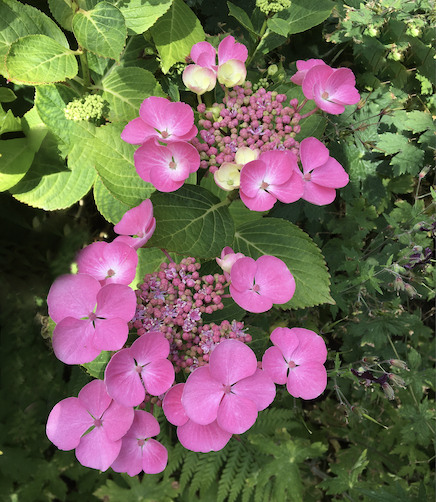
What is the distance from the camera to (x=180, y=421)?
2.43 feet

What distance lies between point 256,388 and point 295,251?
0.44 m

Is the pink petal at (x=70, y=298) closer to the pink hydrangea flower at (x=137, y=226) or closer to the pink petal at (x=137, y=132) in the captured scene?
the pink hydrangea flower at (x=137, y=226)

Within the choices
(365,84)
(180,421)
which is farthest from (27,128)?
(365,84)

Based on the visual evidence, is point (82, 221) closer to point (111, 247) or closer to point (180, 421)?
point (111, 247)

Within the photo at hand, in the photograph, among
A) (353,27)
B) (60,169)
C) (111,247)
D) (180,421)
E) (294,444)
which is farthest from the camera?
(294,444)

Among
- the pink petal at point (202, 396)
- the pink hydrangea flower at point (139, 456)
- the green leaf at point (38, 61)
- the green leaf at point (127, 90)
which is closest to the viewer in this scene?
the pink petal at point (202, 396)

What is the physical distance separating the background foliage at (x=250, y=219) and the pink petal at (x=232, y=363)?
257 mm

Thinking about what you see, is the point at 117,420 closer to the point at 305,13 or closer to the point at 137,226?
the point at 137,226

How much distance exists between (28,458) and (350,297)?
1.76 m

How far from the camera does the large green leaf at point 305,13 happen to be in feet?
4.00

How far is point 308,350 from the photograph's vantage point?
82 centimetres

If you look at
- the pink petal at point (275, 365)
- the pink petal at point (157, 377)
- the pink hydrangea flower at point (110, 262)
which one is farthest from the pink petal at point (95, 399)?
the pink petal at point (275, 365)

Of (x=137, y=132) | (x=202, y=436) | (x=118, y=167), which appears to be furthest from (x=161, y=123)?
(x=202, y=436)

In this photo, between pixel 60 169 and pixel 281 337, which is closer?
pixel 281 337
